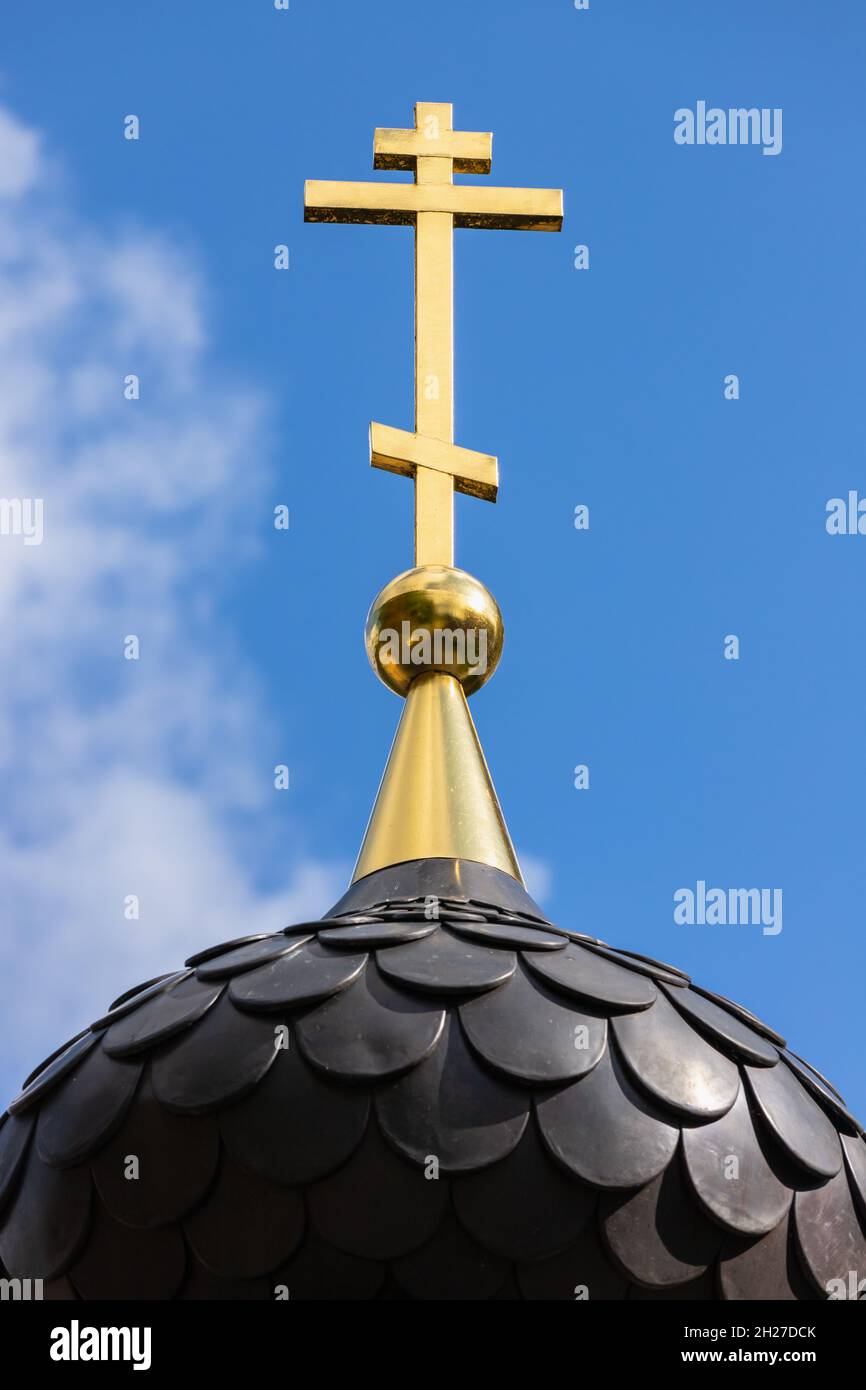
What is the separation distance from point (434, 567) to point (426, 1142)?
8.33 feet

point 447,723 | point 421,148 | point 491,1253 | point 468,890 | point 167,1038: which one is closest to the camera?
point 491,1253

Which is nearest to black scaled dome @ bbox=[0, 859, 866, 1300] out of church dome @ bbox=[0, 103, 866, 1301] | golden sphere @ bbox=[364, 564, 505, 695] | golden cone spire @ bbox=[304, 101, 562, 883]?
church dome @ bbox=[0, 103, 866, 1301]

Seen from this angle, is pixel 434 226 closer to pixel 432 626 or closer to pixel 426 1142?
pixel 432 626

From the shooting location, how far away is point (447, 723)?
6988 mm

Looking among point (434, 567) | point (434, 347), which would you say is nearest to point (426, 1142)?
point (434, 567)

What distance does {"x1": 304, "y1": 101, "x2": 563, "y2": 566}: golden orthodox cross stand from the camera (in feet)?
24.2

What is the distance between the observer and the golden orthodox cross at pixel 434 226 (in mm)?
7363

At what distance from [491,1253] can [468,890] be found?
4.45 feet

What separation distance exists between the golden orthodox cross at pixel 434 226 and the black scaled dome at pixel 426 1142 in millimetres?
2227

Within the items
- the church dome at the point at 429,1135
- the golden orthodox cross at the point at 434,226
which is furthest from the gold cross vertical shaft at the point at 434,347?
the church dome at the point at 429,1135

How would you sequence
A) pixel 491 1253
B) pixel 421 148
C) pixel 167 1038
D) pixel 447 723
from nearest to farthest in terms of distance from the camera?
pixel 491 1253
pixel 167 1038
pixel 447 723
pixel 421 148

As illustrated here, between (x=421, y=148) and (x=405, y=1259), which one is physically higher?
(x=421, y=148)
